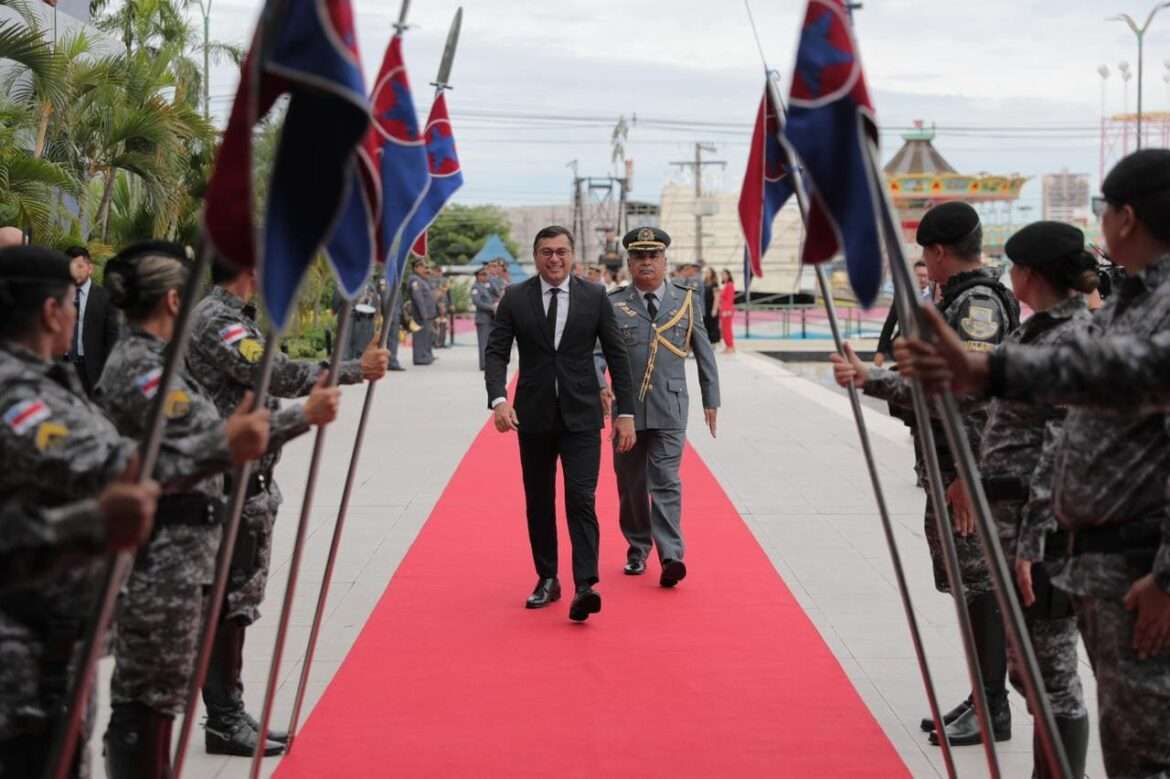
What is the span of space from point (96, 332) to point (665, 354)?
3557 millimetres

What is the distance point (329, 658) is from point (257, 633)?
Result: 2.19 ft

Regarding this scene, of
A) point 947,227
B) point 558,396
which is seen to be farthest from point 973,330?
point 558,396

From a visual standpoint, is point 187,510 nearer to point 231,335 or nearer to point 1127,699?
point 231,335

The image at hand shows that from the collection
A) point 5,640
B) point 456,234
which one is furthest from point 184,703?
point 456,234

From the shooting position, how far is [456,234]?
101m

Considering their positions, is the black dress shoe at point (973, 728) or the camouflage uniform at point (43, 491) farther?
the black dress shoe at point (973, 728)

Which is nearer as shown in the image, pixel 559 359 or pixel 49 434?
pixel 49 434

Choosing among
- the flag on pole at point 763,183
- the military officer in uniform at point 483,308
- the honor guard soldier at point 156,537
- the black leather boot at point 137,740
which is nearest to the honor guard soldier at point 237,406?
the honor guard soldier at point 156,537

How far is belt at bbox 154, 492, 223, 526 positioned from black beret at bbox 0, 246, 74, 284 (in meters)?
Answer: 0.95

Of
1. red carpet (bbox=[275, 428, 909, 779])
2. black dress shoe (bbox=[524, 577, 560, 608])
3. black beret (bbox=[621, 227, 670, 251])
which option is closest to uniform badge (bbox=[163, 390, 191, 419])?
red carpet (bbox=[275, 428, 909, 779])

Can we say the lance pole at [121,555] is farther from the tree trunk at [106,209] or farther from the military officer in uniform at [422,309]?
the military officer in uniform at [422,309]

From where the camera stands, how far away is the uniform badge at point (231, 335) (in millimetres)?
4656

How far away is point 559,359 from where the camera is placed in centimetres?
723

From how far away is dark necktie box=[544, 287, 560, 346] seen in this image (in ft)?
24.0
